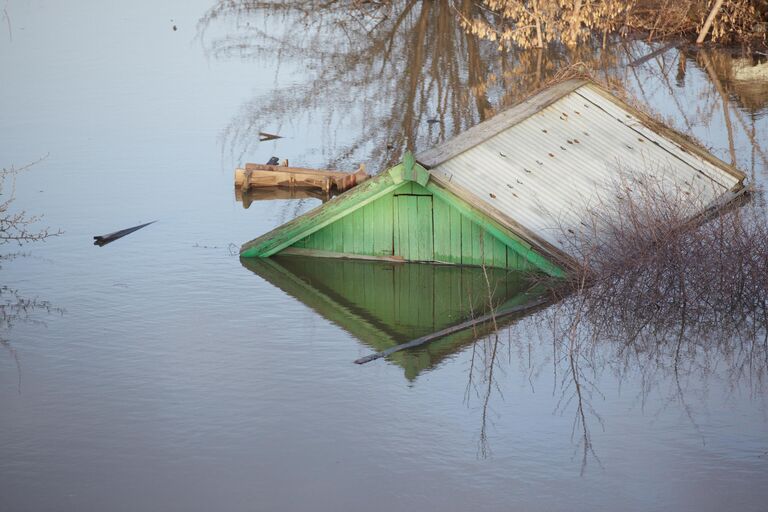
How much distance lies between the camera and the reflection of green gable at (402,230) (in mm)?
14758

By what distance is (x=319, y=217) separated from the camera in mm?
15383

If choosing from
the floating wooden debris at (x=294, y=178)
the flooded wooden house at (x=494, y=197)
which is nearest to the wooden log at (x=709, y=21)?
the flooded wooden house at (x=494, y=197)

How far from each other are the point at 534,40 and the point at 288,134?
11.5m

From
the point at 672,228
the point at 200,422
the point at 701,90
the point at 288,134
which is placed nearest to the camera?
the point at 200,422

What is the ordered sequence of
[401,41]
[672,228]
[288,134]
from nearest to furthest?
[672,228] → [288,134] → [401,41]

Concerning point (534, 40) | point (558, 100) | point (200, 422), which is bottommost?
point (200, 422)

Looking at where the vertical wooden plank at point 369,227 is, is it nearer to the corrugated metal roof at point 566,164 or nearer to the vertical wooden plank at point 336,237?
the vertical wooden plank at point 336,237

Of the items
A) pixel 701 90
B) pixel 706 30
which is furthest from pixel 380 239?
pixel 706 30

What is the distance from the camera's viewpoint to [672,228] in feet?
44.9

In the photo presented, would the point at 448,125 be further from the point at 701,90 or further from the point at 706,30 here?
the point at 706,30

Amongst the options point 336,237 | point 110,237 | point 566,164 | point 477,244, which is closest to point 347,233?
point 336,237

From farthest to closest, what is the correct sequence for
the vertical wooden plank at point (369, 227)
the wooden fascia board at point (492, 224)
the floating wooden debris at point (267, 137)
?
1. the floating wooden debris at point (267, 137)
2. the vertical wooden plank at point (369, 227)
3. the wooden fascia board at point (492, 224)

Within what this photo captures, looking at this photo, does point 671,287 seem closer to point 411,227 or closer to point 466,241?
point 466,241

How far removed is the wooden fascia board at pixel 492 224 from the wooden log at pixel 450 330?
0.45 metres
